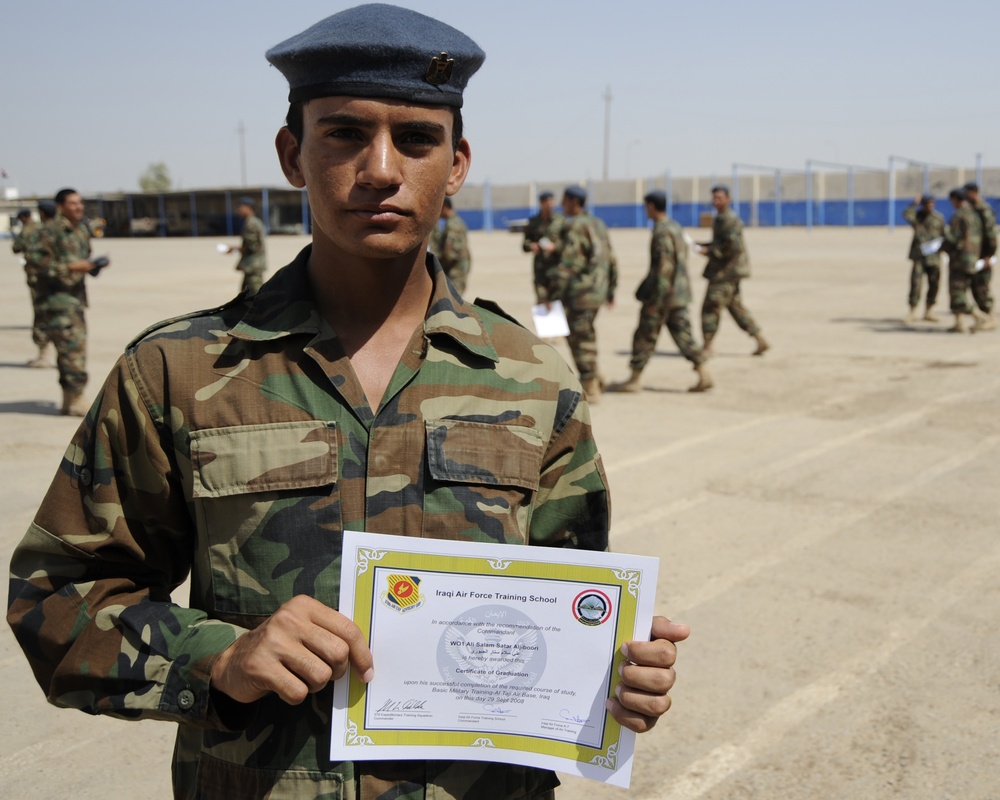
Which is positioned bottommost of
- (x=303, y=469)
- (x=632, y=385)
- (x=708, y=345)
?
(x=632, y=385)

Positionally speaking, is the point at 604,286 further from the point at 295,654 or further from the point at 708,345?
the point at 295,654

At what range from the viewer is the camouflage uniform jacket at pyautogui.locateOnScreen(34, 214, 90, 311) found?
9.10 meters

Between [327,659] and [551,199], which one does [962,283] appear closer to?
[551,199]

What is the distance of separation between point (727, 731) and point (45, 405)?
7.48 meters

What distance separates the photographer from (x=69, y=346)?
8.69 metres

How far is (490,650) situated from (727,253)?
10.7 meters

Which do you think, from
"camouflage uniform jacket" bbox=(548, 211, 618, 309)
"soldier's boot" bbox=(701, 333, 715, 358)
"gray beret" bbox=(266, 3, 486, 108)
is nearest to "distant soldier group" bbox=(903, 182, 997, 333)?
"soldier's boot" bbox=(701, 333, 715, 358)

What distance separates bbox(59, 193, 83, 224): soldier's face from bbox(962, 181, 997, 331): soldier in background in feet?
34.2

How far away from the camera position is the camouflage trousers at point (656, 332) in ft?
32.2

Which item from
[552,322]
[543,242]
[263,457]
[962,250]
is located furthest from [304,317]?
[962,250]

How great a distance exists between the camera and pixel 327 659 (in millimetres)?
1334

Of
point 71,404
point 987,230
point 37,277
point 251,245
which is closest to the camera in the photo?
point 71,404

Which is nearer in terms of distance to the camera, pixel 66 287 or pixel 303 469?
pixel 303 469

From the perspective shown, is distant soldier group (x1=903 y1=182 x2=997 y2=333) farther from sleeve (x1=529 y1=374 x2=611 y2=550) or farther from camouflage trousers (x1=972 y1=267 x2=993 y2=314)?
sleeve (x1=529 y1=374 x2=611 y2=550)
